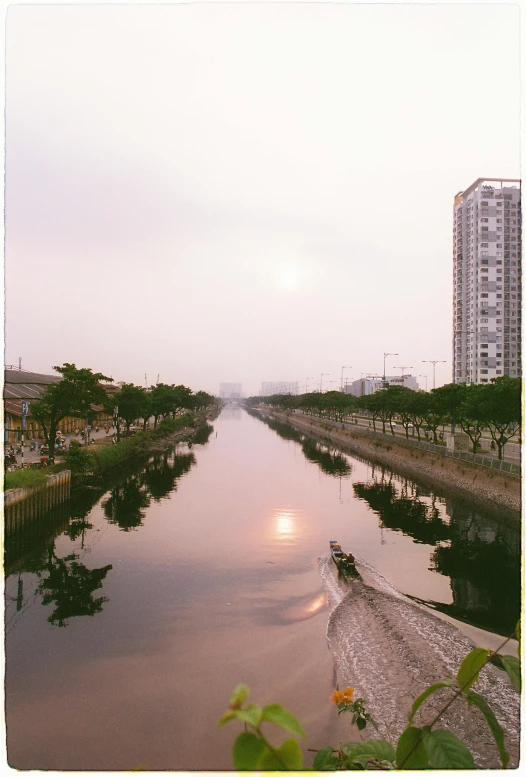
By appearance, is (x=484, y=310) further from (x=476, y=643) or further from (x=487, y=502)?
(x=476, y=643)

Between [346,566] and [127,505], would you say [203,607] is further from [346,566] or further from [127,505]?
[127,505]

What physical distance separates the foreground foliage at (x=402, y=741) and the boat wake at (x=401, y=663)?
7251 mm

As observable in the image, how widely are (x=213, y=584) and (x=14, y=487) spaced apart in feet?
34.3

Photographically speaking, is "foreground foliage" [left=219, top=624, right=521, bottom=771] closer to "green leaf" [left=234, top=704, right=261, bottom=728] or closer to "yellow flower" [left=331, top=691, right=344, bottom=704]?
"green leaf" [left=234, top=704, right=261, bottom=728]

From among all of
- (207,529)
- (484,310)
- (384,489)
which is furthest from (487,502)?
(484,310)

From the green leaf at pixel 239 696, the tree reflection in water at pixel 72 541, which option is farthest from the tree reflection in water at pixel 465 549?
the tree reflection in water at pixel 72 541

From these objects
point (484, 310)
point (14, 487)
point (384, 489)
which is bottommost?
point (384, 489)

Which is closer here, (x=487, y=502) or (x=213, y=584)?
(x=213, y=584)

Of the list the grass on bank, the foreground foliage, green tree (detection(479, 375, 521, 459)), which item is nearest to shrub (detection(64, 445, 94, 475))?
the grass on bank

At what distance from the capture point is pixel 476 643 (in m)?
13.3

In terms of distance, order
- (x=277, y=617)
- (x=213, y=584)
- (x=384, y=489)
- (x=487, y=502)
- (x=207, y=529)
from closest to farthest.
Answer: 1. (x=277, y=617)
2. (x=213, y=584)
3. (x=207, y=529)
4. (x=487, y=502)
5. (x=384, y=489)

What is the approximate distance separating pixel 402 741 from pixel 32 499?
82.6 ft

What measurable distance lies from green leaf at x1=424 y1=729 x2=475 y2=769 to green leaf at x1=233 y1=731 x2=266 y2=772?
0.71 metres

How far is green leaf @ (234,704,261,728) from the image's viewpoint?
1.07 m
